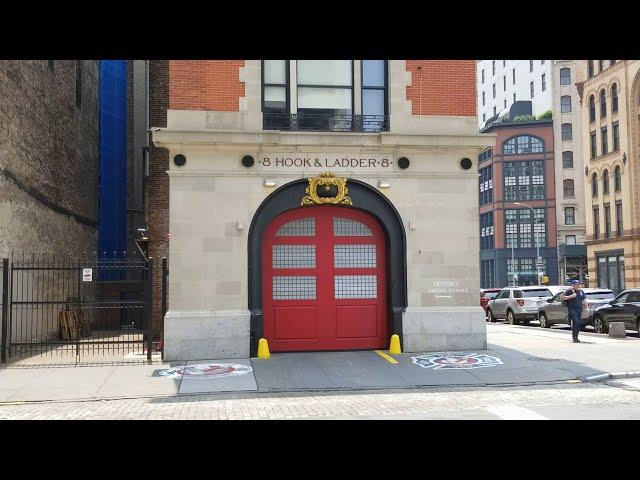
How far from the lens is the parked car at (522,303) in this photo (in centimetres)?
2950

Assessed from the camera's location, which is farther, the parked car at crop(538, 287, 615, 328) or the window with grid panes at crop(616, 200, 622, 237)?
the window with grid panes at crop(616, 200, 622, 237)

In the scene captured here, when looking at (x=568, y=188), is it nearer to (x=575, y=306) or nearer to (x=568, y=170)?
(x=568, y=170)

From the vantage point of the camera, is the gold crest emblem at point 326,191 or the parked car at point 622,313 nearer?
the gold crest emblem at point 326,191

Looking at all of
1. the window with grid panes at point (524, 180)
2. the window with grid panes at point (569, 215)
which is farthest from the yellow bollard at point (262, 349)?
the window with grid panes at point (569, 215)

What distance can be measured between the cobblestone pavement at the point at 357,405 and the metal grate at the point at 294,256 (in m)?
4.91

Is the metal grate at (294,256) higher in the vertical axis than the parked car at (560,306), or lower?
higher

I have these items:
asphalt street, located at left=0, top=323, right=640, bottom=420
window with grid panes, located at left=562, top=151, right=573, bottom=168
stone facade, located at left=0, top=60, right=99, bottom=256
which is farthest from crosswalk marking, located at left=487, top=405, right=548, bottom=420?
window with grid panes, located at left=562, top=151, right=573, bottom=168

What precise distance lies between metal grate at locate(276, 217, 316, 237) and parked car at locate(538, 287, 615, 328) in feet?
42.8

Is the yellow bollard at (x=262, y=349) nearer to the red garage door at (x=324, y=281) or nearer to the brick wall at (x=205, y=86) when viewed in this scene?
the red garage door at (x=324, y=281)

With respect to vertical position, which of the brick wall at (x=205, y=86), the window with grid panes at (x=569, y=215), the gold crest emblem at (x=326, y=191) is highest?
the window with grid panes at (x=569, y=215)

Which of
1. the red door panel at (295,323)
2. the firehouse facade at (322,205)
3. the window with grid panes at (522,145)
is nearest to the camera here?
the firehouse facade at (322,205)

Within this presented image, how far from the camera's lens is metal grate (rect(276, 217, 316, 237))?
15.9 meters

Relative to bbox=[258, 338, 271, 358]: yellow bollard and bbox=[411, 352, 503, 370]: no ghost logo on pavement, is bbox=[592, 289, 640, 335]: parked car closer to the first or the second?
bbox=[411, 352, 503, 370]: no ghost logo on pavement

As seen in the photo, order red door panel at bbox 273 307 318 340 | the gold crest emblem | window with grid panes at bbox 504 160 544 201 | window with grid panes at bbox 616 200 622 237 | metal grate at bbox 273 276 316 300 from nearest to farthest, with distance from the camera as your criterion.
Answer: the gold crest emblem < red door panel at bbox 273 307 318 340 < metal grate at bbox 273 276 316 300 < window with grid panes at bbox 616 200 622 237 < window with grid panes at bbox 504 160 544 201
